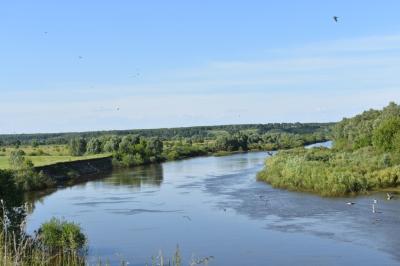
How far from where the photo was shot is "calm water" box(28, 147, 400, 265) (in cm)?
2320

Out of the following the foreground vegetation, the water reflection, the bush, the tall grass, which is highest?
the tall grass

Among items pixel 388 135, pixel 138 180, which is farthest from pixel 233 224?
pixel 388 135

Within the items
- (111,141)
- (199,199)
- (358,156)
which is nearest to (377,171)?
(358,156)

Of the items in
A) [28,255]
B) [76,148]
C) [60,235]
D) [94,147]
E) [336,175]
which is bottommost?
[60,235]

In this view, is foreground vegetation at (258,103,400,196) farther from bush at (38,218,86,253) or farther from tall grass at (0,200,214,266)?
tall grass at (0,200,214,266)

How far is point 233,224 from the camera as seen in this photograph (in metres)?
30.1

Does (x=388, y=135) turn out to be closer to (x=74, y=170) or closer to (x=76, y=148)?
(x=74, y=170)

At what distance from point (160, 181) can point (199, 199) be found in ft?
53.3

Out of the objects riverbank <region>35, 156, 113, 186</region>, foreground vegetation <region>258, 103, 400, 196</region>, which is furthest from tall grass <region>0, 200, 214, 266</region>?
riverbank <region>35, 156, 113, 186</region>

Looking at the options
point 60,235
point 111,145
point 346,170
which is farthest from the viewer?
point 111,145

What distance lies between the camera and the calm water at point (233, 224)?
2320cm

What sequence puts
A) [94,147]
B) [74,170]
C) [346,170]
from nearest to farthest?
[346,170] → [74,170] → [94,147]

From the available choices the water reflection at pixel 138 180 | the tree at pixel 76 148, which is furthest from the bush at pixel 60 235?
the tree at pixel 76 148

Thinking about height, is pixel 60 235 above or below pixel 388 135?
below
